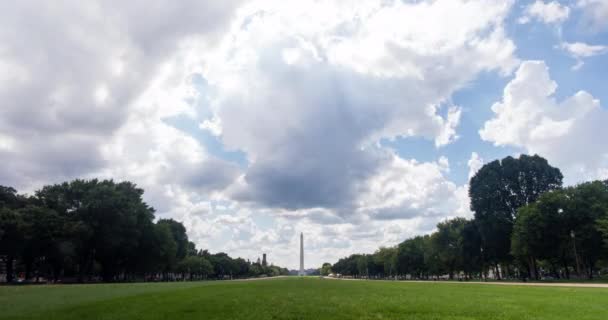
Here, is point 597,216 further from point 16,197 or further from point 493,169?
point 16,197

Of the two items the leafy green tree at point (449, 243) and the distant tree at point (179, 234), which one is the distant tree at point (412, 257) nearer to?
the leafy green tree at point (449, 243)

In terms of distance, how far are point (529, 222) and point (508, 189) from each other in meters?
15.0

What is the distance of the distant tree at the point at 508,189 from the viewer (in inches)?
3049

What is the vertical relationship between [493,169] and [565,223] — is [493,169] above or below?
above

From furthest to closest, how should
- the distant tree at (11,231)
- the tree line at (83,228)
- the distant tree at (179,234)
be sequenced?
the distant tree at (179,234) < the tree line at (83,228) < the distant tree at (11,231)

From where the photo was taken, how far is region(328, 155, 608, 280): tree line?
63688 millimetres

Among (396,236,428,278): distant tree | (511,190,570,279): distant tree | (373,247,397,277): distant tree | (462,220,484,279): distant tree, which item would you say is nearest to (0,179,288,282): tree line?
(462,220,484,279): distant tree

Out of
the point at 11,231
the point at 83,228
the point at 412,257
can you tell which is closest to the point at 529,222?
the point at 83,228

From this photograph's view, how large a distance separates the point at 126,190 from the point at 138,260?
54.8ft

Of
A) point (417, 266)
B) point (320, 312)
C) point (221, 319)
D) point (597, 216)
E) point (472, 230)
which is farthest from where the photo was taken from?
point (417, 266)

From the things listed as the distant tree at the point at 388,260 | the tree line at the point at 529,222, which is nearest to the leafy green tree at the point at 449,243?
the tree line at the point at 529,222

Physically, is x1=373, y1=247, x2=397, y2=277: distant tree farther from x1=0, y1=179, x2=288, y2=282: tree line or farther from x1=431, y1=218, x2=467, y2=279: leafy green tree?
x1=0, y1=179, x2=288, y2=282: tree line

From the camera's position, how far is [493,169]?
79812 millimetres

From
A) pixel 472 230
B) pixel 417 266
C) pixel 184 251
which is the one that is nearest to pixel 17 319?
pixel 472 230
